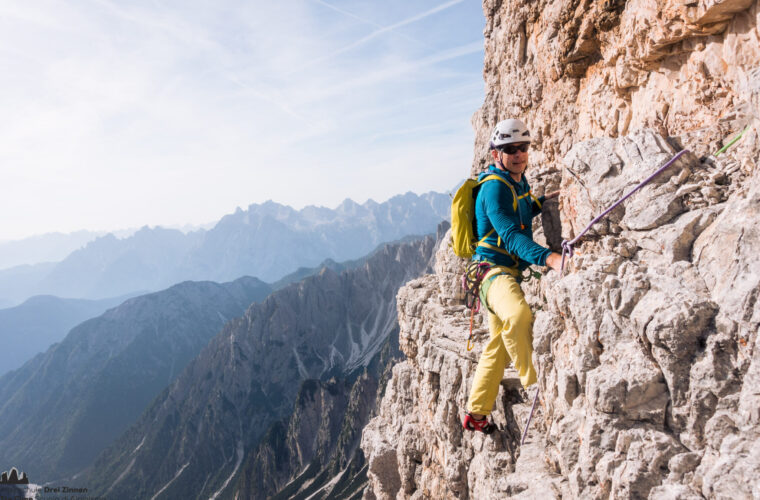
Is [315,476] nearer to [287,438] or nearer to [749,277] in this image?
[287,438]

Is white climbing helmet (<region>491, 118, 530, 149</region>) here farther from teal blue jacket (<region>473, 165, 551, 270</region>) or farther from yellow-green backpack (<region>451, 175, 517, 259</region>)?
yellow-green backpack (<region>451, 175, 517, 259</region>)

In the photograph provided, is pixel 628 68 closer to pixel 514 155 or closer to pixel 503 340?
pixel 514 155

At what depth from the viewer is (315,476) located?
137 metres

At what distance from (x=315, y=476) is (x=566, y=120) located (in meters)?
Result: 151

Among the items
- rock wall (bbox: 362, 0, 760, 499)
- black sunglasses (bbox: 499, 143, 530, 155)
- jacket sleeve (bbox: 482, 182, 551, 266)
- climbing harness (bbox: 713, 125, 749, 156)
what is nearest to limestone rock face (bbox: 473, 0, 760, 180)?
rock wall (bbox: 362, 0, 760, 499)

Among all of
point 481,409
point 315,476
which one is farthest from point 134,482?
point 481,409

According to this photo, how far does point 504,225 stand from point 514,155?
1.89 meters

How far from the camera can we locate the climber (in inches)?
288

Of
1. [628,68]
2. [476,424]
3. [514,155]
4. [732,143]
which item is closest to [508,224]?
[514,155]

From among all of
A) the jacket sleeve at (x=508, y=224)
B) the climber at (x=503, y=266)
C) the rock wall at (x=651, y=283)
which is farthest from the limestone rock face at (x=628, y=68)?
the jacket sleeve at (x=508, y=224)

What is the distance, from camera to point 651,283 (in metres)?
5.71

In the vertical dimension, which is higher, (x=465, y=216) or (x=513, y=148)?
(x=513, y=148)

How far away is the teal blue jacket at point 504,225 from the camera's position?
22.3 feet

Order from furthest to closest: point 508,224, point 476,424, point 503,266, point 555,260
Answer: point 476,424 → point 503,266 → point 508,224 → point 555,260
